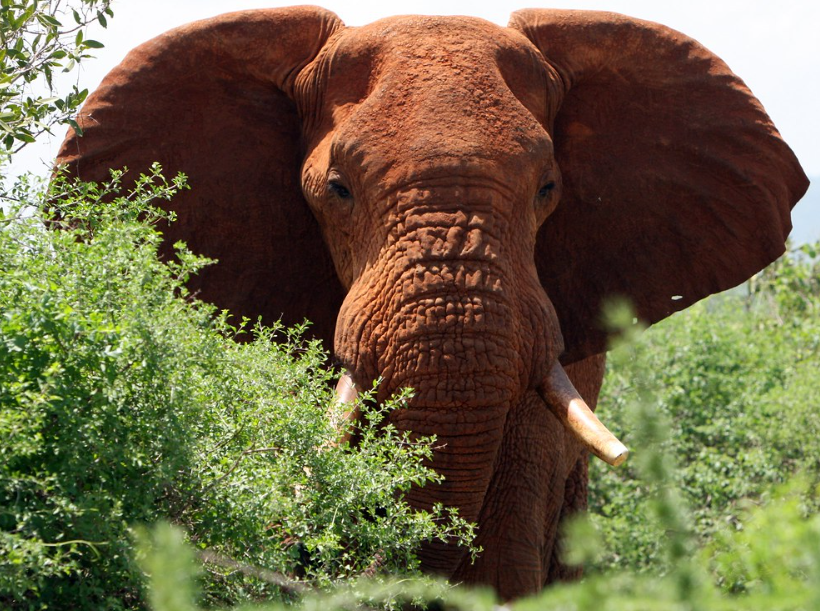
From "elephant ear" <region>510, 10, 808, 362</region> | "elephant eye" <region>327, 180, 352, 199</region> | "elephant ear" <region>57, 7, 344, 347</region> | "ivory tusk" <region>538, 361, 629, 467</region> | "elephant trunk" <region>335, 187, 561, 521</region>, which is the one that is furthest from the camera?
"elephant ear" <region>510, 10, 808, 362</region>

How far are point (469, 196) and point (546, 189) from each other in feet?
1.86

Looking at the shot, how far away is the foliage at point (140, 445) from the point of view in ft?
10.2

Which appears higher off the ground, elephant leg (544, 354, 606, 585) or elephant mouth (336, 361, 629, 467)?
elephant mouth (336, 361, 629, 467)

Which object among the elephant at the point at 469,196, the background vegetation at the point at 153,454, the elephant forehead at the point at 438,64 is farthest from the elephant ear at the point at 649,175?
the background vegetation at the point at 153,454

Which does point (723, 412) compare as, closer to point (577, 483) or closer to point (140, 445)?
point (577, 483)

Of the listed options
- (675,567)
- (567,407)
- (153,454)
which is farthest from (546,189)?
(675,567)

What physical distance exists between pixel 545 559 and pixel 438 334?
2173mm

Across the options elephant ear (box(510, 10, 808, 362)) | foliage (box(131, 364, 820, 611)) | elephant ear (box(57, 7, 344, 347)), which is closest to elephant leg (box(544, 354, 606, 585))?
elephant ear (box(510, 10, 808, 362))

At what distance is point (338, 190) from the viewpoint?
4.91 metres

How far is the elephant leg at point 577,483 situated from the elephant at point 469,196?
0.03m

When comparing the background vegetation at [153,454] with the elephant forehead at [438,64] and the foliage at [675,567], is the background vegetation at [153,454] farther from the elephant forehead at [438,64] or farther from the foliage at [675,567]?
the elephant forehead at [438,64]

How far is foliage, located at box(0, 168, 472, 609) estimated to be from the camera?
311 centimetres

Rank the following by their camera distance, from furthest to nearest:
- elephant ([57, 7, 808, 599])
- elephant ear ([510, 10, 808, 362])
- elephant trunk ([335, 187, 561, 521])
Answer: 1. elephant ear ([510, 10, 808, 362])
2. elephant ([57, 7, 808, 599])
3. elephant trunk ([335, 187, 561, 521])

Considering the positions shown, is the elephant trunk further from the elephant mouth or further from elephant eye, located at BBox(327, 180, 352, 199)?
elephant eye, located at BBox(327, 180, 352, 199)
